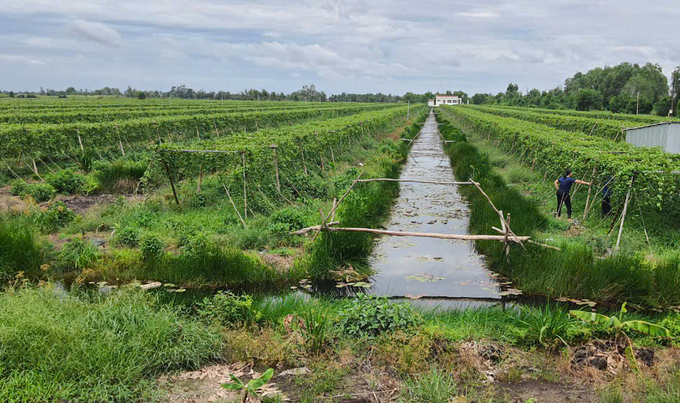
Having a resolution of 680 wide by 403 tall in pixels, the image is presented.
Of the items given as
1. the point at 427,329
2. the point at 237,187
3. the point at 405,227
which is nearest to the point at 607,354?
the point at 427,329

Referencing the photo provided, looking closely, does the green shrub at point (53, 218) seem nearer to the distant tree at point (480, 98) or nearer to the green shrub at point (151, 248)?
the green shrub at point (151, 248)

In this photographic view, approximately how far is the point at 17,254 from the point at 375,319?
7.03 m

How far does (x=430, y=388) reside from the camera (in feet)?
16.9

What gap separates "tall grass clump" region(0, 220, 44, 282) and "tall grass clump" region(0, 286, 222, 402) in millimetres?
2777

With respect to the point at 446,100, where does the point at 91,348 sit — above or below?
below

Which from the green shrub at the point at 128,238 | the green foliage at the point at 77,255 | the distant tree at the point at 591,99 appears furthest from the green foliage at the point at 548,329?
the distant tree at the point at 591,99

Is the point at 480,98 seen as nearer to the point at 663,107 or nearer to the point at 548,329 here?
the point at 663,107

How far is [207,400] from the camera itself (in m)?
5.26

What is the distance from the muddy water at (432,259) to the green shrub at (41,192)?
32.1 ft

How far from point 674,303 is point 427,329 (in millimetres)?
4529

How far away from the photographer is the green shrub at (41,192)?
1377 cm

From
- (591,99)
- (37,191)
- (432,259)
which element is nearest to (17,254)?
(37,191)

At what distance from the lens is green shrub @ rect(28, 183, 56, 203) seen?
13766mm

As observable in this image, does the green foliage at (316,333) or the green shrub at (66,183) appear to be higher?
the green shrub at (66,183)
